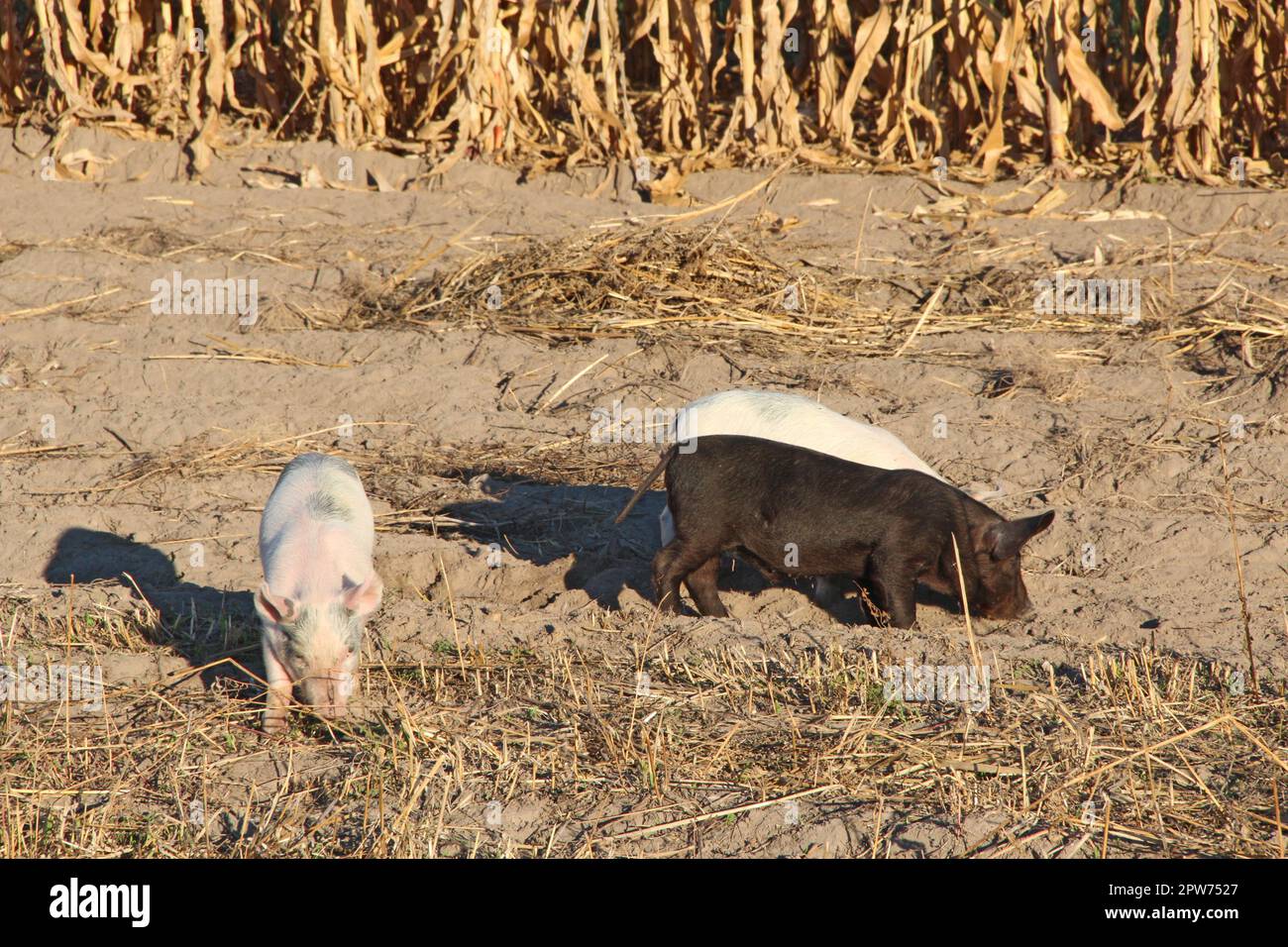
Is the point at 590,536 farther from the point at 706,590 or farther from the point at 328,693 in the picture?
the point at 328,693

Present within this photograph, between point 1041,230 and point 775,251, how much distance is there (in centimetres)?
192

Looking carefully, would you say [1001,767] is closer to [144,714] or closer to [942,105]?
[144,714]

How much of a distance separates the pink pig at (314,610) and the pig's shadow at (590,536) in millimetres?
1363

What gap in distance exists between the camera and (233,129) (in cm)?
1203

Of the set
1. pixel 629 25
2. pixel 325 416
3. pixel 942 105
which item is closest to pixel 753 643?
pixel 325 416

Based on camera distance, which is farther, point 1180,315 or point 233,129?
point 233,129

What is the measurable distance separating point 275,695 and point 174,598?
1259mm

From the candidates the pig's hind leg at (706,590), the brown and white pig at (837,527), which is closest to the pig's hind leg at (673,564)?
the brown and white pig at (837,527)

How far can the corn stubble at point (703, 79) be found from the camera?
417 inches

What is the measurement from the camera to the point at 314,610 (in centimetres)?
466

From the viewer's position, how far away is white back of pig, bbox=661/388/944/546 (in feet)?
19.8
